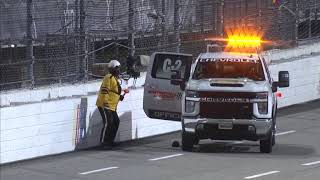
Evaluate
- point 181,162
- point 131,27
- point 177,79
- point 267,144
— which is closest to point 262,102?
point 267,144

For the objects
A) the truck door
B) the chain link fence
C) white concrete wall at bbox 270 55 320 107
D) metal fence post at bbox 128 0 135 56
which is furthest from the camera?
white concrete wall at bbox 270 55 320 107

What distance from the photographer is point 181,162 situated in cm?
1261

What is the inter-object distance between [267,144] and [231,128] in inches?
31.5

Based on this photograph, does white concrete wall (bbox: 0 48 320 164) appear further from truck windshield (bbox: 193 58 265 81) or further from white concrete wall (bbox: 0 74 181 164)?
truck windshield (bbox: 193 58 265 81)

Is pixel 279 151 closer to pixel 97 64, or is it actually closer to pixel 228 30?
pixel 97 64

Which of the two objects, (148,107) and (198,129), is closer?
(198,129)

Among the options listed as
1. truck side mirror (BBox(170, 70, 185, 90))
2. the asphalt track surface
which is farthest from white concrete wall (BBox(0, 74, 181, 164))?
truck side mirror (BBox(170, 70, 185, 90))

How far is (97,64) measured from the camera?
17.0m

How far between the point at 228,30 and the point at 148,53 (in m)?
3.76

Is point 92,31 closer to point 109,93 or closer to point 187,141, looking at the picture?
point 109,93

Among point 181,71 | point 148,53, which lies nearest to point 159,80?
point 181,71

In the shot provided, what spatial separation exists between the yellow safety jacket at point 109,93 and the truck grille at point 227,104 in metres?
2.09

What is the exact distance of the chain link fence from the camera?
49.4 feet

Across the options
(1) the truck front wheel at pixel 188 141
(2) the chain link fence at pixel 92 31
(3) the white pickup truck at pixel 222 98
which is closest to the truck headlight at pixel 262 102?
(3) the white pickup truck at pixel 222 98
